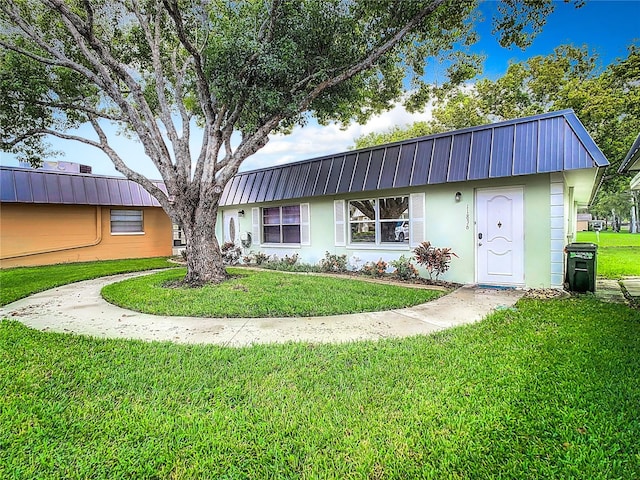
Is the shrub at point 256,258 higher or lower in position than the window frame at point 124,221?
lower

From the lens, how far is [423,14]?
6496 mm

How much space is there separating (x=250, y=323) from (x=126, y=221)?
470 inches

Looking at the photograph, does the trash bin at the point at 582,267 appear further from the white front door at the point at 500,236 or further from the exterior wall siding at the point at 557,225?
the white front door at the point at 500,236

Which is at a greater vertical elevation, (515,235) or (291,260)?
(515,235)

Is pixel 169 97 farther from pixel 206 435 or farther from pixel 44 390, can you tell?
pixel 206 435

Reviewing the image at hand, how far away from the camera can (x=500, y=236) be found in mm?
6711

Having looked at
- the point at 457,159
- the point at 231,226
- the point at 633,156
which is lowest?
the point at 231,226

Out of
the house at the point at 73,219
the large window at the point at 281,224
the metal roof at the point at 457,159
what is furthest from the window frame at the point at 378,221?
the house at the point at 73,219

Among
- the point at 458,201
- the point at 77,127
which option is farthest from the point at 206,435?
the point at 77,127

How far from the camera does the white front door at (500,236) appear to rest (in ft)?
21.4

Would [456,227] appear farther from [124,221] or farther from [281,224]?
[124,221]

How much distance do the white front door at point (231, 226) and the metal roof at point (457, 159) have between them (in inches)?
118

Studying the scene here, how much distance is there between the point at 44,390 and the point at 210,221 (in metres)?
5.15

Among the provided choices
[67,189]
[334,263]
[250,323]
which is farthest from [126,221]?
[250,323]
